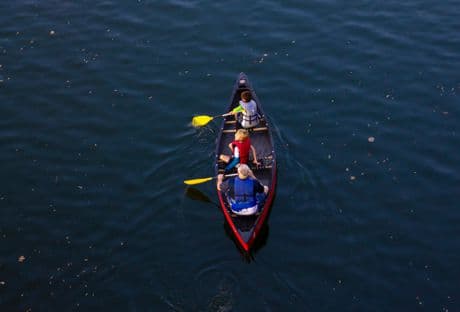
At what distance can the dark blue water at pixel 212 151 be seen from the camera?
19578 mm

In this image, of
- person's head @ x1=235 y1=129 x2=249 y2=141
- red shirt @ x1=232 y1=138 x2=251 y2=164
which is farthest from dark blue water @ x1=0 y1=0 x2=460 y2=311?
person's head @ x1=235 y1=129 x2=249 y2=141

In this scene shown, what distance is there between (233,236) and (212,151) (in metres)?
4.41

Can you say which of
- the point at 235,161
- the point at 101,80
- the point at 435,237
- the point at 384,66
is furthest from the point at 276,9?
the point at 435,237

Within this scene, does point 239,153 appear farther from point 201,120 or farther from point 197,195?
point 201,120

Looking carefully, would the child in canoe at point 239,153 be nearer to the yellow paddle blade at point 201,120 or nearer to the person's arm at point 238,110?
the person's arm at point 238,110

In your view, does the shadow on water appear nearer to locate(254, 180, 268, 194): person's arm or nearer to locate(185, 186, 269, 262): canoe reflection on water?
locate(185, 186, 269, 262): canoe reflection on water

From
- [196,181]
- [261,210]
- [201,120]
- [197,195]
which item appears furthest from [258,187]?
[201,120]

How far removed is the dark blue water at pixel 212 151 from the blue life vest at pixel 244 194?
142cm

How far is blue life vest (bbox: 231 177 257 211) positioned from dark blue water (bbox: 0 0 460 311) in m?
1.42

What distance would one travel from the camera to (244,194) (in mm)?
20328

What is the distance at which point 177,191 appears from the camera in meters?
22.8

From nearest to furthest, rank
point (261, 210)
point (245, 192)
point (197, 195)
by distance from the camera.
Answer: point (245, 192)
point (261, 210)
point (197, 195)

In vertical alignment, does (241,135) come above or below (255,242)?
above

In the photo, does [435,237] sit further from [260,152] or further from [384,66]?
[384,66]
